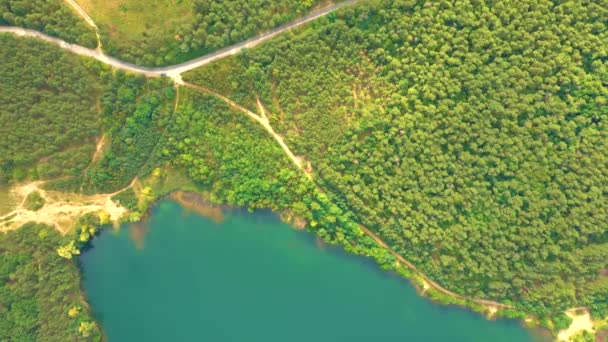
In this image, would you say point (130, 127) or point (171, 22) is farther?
point (130, 127)

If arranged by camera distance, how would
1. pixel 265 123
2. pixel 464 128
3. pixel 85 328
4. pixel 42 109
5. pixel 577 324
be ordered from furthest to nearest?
pixel 577 324
pixel 265 123
pixel 85 328
pixel 42 109
pixel 464 128

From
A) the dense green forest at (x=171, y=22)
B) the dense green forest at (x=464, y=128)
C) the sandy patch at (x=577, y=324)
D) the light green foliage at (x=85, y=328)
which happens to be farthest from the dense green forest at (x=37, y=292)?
the sandy patch at (x=577, y=324)

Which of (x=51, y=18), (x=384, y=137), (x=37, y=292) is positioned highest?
(x=51, y=18)

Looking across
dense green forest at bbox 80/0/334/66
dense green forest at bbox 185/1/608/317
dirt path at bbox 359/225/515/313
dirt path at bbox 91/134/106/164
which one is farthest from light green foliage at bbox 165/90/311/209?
dirt path at bbox 359/225/515/313

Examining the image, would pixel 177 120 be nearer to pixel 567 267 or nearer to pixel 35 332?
pixel 35 332

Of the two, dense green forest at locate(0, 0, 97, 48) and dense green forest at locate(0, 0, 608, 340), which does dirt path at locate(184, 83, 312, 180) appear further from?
dense green forest at locate(0, 0, 97, 48)

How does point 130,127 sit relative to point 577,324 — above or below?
above

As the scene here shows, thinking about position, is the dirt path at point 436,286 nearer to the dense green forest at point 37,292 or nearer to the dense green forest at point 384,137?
the dense green forest at point 384,137

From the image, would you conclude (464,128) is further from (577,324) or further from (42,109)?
(42,109)

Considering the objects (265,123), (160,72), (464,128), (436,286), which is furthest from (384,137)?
(160,72)
